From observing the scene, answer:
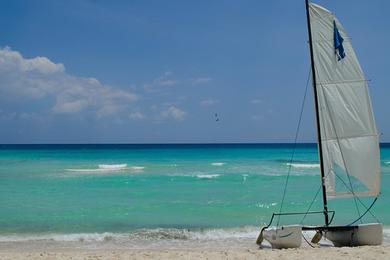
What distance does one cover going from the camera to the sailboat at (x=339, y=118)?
10703 mm

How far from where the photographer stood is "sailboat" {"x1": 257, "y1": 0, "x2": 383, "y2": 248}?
10703mm

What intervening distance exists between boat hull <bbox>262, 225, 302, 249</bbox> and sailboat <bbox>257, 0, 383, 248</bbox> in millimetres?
65

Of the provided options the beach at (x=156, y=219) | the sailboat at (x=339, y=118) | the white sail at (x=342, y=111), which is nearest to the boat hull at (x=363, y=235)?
the sailboat at (x=339, y=118)

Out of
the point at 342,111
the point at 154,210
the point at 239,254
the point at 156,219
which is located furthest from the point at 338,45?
the point at 154,210

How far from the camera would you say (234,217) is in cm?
1575

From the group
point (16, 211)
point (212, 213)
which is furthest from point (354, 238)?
point (16, 211)

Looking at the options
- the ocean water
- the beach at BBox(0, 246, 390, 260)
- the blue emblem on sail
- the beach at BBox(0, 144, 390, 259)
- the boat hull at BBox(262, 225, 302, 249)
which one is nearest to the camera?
the beach at BBox(0, 246, 390, 260)

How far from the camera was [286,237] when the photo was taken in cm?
1050

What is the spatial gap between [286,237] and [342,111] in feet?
10.4

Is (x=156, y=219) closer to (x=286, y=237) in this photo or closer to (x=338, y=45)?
(x=286, y=237)

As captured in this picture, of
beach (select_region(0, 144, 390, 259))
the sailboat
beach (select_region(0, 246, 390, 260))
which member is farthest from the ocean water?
the sailboat

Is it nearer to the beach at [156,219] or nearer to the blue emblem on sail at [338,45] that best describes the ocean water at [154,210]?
the beach at [156,219]

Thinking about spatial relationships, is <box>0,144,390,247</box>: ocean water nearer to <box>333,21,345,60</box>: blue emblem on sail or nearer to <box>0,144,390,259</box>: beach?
<box>0,144,390,259</box>: beach

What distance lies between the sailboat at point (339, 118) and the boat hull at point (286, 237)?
7cm
